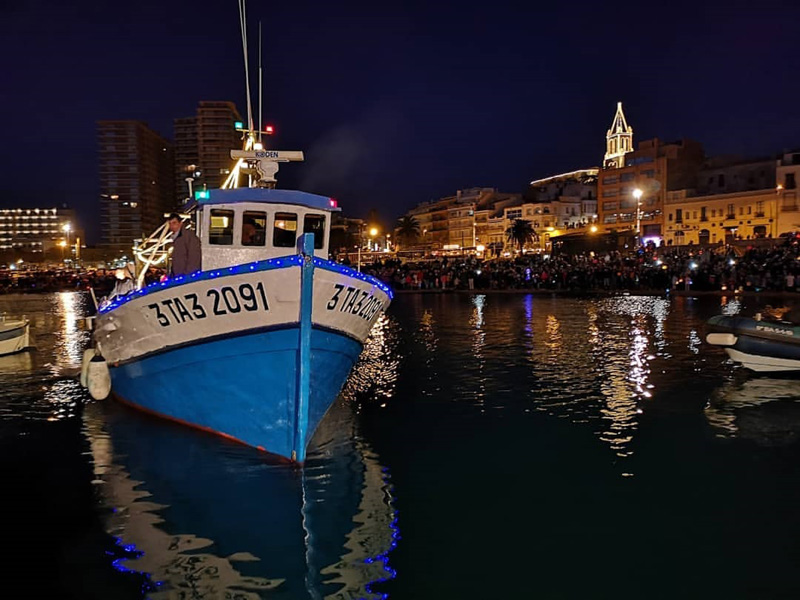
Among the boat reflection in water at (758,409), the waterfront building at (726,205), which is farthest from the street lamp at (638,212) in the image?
the boat reflection in water at (758,409)

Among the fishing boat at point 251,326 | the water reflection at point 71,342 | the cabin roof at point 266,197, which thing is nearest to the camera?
the fishing boat at point 251,326

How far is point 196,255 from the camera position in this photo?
34.9 feet

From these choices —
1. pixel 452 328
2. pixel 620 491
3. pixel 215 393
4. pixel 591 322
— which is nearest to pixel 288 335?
pixel 215 393

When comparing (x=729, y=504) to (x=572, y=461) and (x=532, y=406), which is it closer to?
(x=572, y=461)

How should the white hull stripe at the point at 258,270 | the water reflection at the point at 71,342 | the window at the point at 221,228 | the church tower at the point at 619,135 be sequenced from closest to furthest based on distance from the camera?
the white hull stripe at the point at 258,270
the window at the point at 221,228
the water reflection at the point at 71,342
the church tower at the point at 619,135

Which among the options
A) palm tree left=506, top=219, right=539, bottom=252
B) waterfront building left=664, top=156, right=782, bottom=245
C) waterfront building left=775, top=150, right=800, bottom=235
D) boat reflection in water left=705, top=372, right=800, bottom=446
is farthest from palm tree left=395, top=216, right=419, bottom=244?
boat reflection in water left=705, top=372, right=800, bottom=446

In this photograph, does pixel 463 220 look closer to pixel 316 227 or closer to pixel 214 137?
pixel 214 137

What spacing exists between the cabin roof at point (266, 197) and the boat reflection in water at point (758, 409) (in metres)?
7.41

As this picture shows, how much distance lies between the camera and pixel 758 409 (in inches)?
468

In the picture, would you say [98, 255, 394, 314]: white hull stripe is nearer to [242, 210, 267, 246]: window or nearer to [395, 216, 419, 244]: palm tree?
[242, 210, 267, 246]: window

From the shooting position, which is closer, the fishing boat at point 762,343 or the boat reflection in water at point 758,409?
the boat reflection in water at point 758,409

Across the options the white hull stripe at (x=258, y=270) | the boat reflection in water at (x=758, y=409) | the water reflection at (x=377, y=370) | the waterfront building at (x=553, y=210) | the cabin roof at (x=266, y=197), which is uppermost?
the waterfront building at (x=553, y=210)

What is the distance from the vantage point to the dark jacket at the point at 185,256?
416 inches

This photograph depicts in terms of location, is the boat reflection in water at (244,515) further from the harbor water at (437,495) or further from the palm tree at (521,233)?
the palm tree at (521,233)
